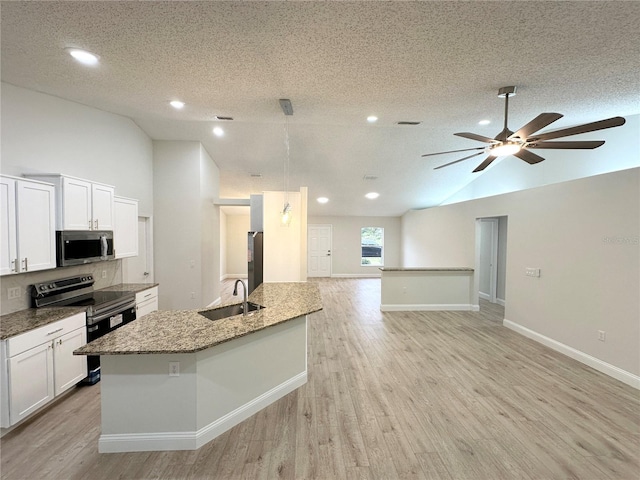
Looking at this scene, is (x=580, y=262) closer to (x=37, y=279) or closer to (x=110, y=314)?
(x=110, y=314)

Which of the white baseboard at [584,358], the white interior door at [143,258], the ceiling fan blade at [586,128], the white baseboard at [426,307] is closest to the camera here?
the ceiling fan blade at [586,128]

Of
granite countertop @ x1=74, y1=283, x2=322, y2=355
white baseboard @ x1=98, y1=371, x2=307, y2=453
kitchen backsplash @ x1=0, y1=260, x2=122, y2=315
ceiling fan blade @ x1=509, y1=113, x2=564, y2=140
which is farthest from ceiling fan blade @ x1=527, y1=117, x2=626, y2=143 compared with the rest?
kitchen backsplash @ x1=0, y1=260, x2=122, y2=315

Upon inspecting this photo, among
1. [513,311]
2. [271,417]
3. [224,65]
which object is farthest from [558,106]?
[271,417]

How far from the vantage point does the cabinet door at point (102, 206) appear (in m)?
3.29

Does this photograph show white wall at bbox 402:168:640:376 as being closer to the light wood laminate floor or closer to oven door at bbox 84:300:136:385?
the light wood laminate floor

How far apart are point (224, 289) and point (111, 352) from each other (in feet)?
21.9

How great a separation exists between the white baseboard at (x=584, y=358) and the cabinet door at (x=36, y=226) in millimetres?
6111

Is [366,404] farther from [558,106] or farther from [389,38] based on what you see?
[558,106]

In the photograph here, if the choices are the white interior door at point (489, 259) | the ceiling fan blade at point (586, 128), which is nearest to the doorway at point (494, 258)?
the white interior door at point (489, 259)

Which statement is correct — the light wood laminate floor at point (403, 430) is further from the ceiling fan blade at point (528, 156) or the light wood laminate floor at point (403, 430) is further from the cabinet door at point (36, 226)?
the ceiling fan blade at point (528, 156)

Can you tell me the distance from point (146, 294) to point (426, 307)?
511 centimetres

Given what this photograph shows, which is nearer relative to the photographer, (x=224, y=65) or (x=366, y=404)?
(x=224, y=65)

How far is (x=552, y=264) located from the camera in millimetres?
4020

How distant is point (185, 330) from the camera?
2.19 m
